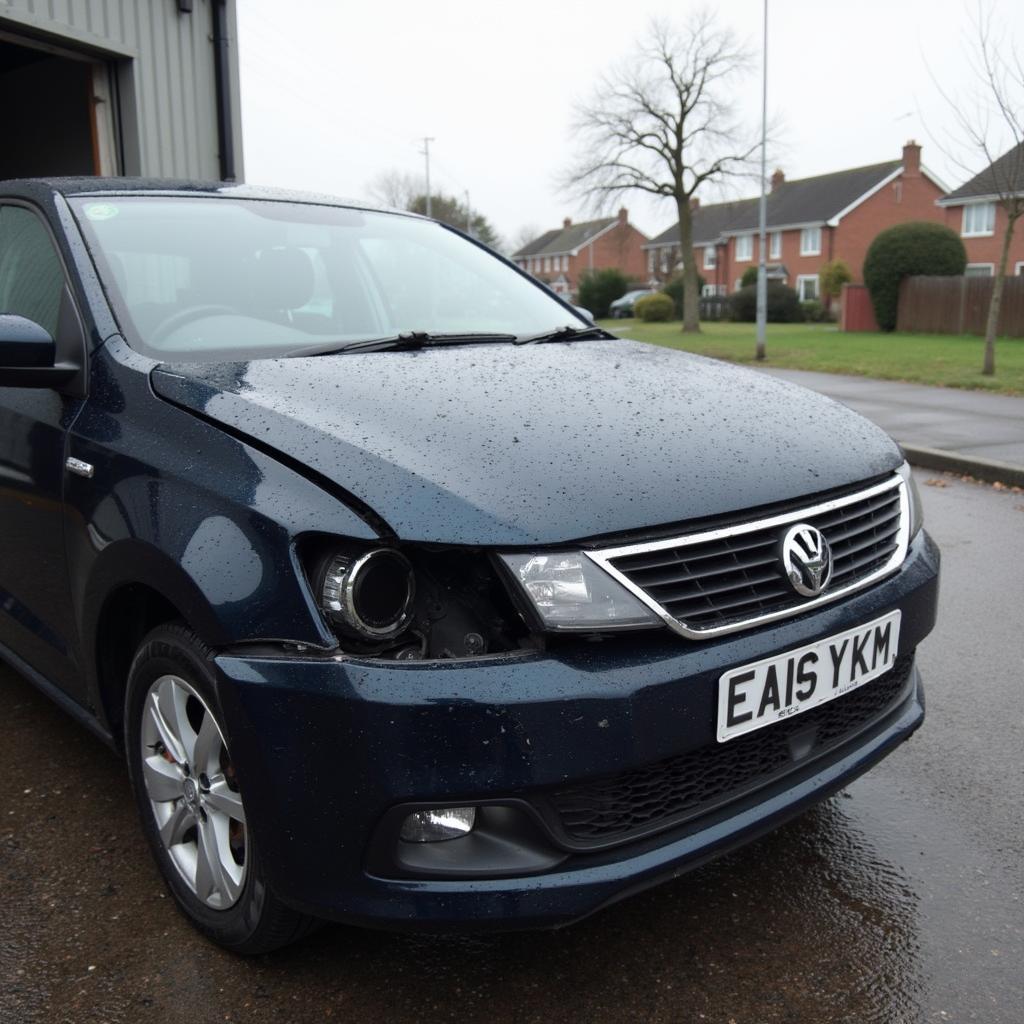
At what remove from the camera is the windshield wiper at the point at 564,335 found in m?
3.12

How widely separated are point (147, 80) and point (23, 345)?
21.3ft

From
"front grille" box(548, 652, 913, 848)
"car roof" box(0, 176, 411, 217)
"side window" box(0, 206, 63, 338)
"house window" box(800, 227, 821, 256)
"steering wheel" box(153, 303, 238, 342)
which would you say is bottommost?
"front grille" box(548, 652, 913, 848)

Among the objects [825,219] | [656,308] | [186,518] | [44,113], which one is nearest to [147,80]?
[44,113]

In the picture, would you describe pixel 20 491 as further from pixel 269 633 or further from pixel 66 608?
pixel 269 633

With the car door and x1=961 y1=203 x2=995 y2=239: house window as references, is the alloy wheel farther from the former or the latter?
x1=961 y1=203 x2=995 y2=239: house window

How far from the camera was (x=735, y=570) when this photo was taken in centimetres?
200

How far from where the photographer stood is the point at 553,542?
184 centimetres

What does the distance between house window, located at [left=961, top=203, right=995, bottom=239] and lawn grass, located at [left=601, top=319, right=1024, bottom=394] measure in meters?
15.7

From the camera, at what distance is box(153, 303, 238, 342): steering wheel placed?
2588 mm

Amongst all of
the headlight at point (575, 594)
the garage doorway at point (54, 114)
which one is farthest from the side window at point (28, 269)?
the garage doorway at point (54, 114)

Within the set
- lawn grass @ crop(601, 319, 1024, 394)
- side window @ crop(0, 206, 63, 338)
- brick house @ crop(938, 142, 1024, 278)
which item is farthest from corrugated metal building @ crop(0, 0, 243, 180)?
brick house @ crop(938, 142, 1024, 278)

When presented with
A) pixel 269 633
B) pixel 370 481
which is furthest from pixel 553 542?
pixel 269 633

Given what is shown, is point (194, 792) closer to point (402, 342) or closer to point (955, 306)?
point (402, 342)

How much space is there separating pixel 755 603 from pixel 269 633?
0.91 metres
